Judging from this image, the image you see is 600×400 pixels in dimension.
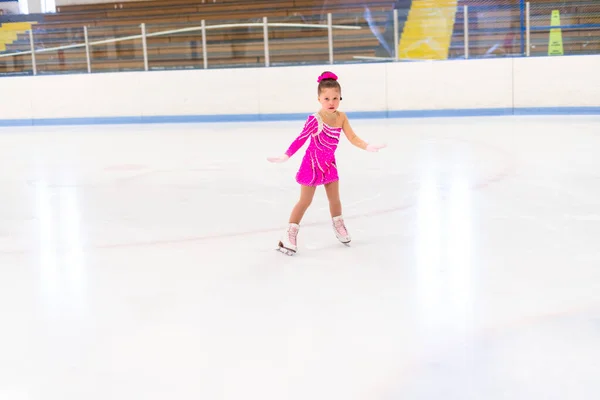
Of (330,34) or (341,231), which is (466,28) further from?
(341,231)

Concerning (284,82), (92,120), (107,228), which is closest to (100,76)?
(92,120)

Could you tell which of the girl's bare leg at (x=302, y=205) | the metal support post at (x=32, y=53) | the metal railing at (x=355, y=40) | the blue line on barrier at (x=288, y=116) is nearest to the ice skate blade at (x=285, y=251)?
the girl's bare leg at (x=302, y=205)

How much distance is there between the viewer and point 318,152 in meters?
3.00

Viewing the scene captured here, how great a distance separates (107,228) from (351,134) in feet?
4.35

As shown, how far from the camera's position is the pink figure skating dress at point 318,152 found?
9.71 ft

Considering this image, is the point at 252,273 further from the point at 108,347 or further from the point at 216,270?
the point at 108,347

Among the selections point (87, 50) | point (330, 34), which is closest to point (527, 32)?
point (330, 34)

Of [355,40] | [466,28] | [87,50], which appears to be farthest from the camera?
[87,50]

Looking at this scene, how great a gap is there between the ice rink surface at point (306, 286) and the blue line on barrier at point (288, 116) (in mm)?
3724

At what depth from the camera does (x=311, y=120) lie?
2.94 meters

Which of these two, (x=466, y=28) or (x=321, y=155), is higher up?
(x=466, y=28)

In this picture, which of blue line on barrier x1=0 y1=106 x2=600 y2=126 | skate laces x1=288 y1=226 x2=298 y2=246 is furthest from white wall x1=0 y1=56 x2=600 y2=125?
skate laces x1=288 y1=226 x2=298 y2=246

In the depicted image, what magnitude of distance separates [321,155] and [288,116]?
21.6 ft

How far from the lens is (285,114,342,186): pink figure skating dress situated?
296cm
